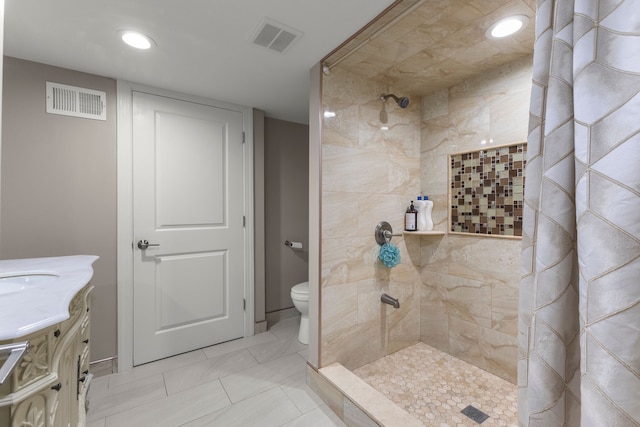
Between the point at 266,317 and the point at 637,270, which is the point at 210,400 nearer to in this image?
the point at 266,317

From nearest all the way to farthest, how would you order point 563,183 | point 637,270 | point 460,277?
point 637,270 < point 563,183 < point 460,277

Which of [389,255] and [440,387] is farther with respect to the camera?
[389,255]

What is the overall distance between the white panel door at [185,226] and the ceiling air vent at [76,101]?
0.21 metres

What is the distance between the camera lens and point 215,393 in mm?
1780

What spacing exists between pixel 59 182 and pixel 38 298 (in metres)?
1.35

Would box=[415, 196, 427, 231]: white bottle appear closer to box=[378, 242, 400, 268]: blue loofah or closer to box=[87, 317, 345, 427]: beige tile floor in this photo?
box=[378, 242, 400, 268]: blue loofah

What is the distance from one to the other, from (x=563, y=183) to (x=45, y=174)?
264 cm

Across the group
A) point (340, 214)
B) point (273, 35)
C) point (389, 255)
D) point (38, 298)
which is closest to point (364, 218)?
point (340, 214)

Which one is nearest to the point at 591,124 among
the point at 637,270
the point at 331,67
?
the point at 637,270

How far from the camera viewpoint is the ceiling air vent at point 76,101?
1.81 metres

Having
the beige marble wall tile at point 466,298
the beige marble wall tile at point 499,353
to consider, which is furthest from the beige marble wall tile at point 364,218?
the beige marble wall tile at point 499,353

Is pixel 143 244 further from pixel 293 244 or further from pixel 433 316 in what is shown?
pixel 433 316

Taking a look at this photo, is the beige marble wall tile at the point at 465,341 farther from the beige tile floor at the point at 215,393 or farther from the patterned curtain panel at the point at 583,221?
the patterned curtain panel at the point at 583,221

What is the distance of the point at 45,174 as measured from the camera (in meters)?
1.80
